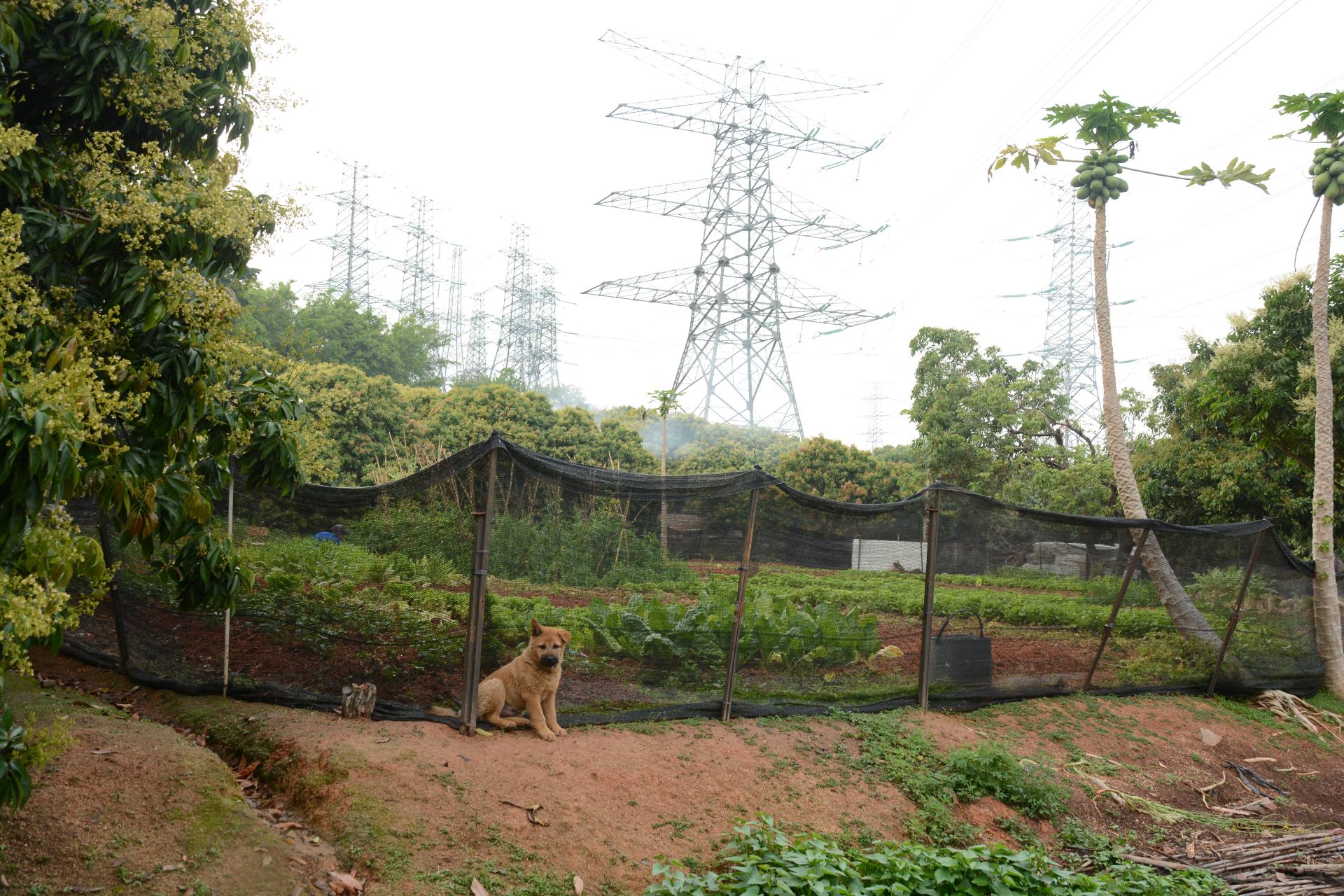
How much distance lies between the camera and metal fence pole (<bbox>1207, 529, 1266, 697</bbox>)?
385 inches

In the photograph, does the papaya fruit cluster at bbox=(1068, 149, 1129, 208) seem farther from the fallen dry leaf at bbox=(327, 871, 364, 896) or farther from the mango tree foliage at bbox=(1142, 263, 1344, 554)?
the fallen dry leaf at bbox=(327, 871, 364, 896)

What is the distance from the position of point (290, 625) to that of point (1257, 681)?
10540 mm

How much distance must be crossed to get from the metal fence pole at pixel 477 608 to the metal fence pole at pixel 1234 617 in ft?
28.3

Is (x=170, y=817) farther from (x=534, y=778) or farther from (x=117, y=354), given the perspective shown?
(x=117, y=354)

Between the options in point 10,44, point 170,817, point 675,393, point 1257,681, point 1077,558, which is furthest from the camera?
point 675,393

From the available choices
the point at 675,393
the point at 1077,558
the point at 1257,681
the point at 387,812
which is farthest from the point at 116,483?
the point at 675,393

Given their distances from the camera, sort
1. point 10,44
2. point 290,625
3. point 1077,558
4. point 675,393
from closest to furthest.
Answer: point 10,44
point 290,625
point 1077,558
point 675,393

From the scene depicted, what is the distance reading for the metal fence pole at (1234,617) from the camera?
9.77m

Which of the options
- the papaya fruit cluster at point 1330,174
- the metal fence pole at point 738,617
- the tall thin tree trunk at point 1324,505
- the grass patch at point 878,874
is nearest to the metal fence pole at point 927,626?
the metal fence pole at point 738,617

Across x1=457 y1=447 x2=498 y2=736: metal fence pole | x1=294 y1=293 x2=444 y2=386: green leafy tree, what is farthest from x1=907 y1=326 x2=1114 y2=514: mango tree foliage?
x1=294 y1=293 x2=444 y2=386: green leafy tree

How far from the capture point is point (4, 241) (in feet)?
9.59

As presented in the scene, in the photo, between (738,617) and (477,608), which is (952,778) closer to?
(738,617)

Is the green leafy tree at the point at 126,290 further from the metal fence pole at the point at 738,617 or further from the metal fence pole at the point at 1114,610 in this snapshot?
the metal fence pole at the point at 1114,610

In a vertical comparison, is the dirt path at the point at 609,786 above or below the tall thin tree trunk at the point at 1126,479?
below
